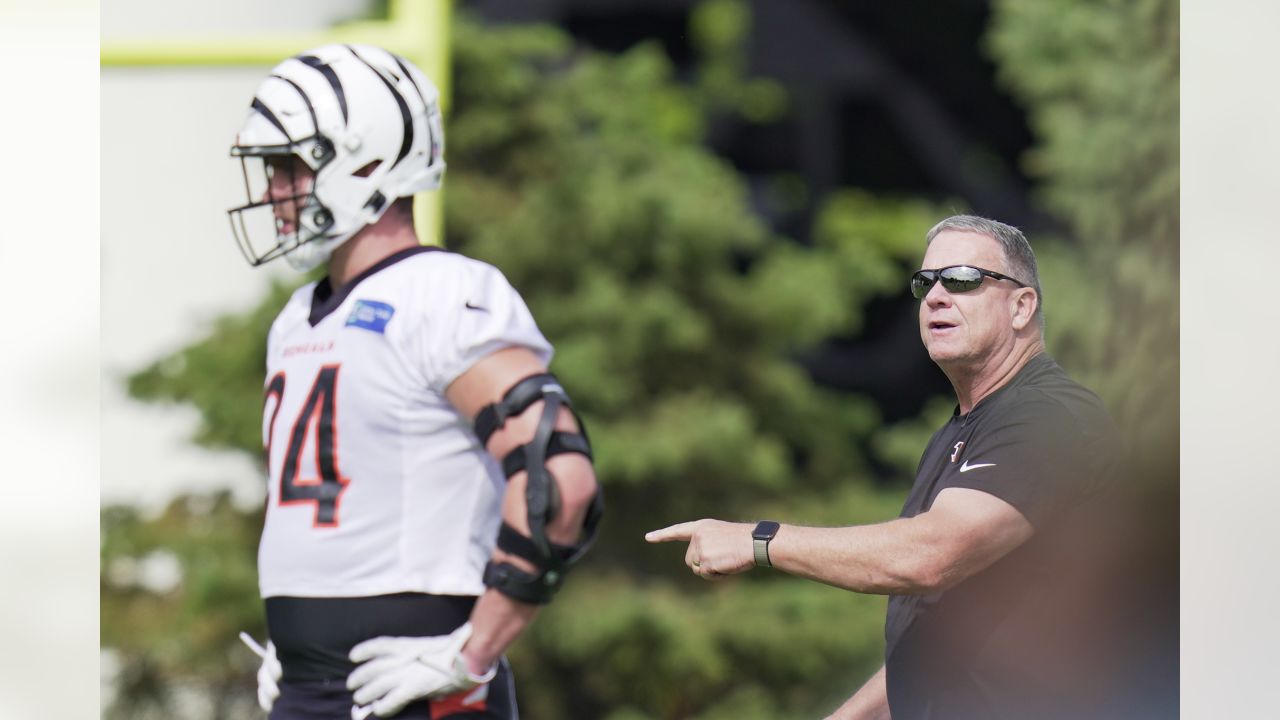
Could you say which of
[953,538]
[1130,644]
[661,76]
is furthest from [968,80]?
[953,538]

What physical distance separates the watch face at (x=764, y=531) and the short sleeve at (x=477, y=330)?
0.50 meters

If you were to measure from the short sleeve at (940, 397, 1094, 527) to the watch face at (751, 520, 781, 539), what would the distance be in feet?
1.04

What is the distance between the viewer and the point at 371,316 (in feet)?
8.15

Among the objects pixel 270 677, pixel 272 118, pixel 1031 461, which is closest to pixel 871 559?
pixel 1031 461

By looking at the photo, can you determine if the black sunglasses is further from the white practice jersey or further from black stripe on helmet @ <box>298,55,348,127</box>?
black stripe on helmet @ <box>298,55,348,127</box>

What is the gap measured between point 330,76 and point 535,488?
3.06ft

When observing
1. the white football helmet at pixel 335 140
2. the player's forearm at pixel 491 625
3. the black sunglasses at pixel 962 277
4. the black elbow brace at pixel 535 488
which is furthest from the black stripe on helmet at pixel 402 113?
the black sunglasses at pixel 962 277

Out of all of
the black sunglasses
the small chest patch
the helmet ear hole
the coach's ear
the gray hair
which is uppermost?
the helmet ear hole

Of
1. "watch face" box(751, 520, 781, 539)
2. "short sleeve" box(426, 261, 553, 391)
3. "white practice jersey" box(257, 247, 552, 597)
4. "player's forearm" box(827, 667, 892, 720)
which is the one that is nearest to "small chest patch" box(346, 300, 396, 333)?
"white practice jersey" box(257, 247, 552, 597)

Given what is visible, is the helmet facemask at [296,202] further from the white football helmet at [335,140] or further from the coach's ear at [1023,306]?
the coach's ear at [1023,306]

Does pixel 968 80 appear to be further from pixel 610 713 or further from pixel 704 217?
pixel 610 713

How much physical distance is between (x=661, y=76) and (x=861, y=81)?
4.43 ft

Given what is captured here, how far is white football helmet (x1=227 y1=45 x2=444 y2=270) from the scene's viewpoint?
2.61m

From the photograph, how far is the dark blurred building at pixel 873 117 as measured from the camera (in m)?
7.70
